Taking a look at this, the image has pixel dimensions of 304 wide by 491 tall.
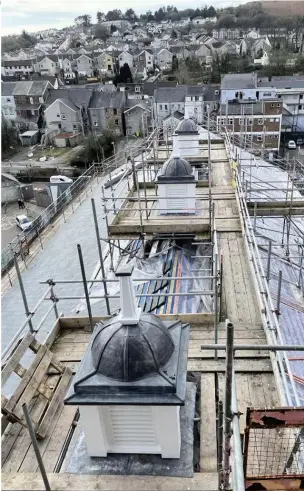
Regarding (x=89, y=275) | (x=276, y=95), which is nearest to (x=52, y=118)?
(x=276, y=95)

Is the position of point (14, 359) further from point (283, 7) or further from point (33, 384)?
point (283, 7)

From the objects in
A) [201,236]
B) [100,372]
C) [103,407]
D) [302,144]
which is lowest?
[302,144]

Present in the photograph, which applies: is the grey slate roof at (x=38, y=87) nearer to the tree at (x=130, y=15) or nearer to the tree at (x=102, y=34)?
the tree at (x=102, y=34)

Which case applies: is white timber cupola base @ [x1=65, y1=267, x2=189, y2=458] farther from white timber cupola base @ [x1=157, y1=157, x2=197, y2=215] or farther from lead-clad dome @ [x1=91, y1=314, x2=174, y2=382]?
white timber cupola base @ [x1=157, y1=157, x2=197, y2=215]

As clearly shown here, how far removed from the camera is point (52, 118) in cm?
5806

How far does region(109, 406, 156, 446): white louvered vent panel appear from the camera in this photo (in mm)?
4800

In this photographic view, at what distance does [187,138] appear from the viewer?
62.5ft

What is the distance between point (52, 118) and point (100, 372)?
191 ft

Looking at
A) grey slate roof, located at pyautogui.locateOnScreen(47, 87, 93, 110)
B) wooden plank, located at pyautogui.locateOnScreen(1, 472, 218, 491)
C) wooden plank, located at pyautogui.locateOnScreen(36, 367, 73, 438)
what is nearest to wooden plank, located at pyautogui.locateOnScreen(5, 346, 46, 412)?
wooden plank, located at pyautogui.locateOnScreen(36, 367, 73, 438)

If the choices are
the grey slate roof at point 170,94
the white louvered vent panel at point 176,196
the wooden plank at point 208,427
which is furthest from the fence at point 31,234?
the grey slate roof at point 170,94

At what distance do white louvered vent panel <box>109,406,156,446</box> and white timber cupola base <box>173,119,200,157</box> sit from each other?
49.7ft

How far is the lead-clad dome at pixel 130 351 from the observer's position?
4.60m

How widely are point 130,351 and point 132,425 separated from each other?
963mm

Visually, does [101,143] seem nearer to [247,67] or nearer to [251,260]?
[247,67]
